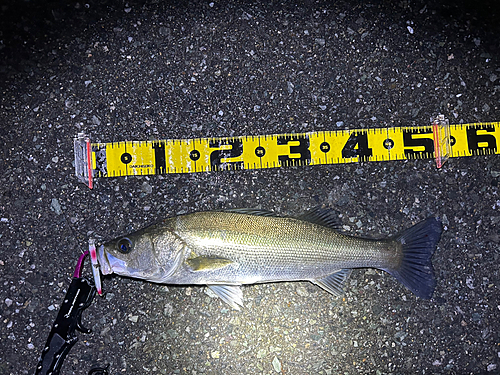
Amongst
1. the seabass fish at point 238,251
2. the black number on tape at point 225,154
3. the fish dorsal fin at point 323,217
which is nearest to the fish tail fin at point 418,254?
the seabass fish at point 238,251

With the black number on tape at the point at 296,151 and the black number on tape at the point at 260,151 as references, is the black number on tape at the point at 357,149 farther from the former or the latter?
the black number on tape at the point at 260,151

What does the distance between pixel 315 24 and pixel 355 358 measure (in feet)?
9.25

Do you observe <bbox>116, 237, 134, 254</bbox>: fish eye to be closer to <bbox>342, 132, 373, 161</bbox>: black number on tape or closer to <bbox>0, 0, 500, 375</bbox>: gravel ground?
<bbox>0, 0, 500, 375</bbox>: gravel ground

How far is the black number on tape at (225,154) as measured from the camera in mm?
3104

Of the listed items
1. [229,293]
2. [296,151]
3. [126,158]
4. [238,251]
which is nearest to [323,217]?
[296,151]

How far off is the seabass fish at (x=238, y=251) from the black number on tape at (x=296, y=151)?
48 centimetres

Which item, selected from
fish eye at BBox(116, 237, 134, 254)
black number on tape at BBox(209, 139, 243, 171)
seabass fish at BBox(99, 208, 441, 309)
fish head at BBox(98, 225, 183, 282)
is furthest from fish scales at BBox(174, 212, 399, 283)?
black number on tape at BBox(209, 139, 243, 171)

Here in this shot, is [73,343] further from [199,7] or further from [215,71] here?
[199,7]

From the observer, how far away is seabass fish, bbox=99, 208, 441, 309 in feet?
8.66

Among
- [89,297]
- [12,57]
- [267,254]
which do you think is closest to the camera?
[267,254]

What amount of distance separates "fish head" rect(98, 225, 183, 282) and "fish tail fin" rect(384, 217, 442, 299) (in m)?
1.65

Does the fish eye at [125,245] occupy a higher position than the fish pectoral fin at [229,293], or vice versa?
the fish eye at [125,245]

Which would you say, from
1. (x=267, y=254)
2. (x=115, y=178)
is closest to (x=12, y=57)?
(x=115, y=178)

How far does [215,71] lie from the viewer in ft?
10.4
